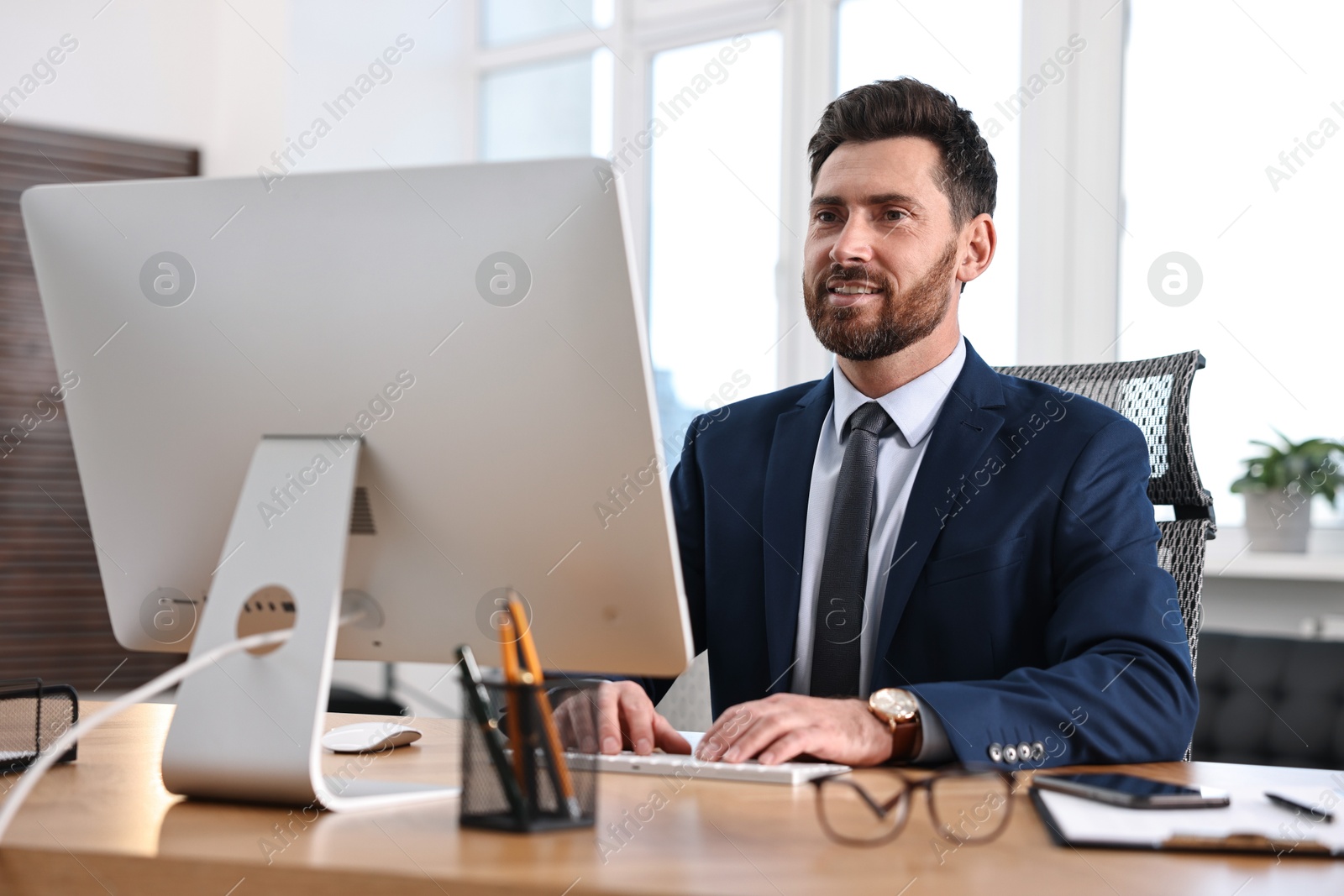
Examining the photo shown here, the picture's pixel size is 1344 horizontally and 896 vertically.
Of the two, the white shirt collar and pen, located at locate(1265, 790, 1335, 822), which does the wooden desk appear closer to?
pen, located at locate(1265, 790, 1335, 822)

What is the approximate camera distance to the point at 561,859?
0.77 metres

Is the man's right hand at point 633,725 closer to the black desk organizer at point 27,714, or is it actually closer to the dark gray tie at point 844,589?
the dark gray tie at point 844,589

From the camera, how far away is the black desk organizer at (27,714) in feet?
3.73

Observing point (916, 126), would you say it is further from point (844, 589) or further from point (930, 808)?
point (930, 808)

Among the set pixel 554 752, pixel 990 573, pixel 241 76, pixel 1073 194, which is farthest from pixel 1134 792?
pixel 241 76

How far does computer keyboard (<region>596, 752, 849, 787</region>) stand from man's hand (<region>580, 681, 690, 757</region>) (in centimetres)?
4

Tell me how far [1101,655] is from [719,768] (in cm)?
47

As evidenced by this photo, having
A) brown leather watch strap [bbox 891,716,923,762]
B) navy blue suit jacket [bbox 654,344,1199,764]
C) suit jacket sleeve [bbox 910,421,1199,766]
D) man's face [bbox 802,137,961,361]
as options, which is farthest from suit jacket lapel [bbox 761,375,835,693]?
brown leather watch strap [bbox 891,716,923,762]

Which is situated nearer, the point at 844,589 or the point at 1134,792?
the point at 1134,792

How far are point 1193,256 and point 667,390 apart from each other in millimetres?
1637

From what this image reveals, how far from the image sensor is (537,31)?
4410mm

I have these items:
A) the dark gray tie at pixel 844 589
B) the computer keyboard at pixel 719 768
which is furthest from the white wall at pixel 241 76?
the computer keyboard at pixel 719 768

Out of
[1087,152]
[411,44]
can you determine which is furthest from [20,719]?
[411,44]

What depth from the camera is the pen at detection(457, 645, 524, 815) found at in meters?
0.85
